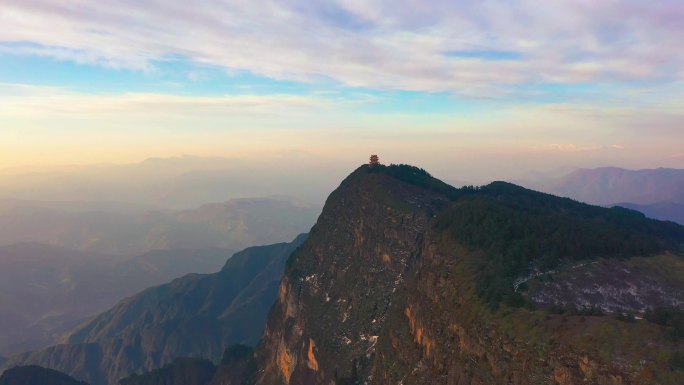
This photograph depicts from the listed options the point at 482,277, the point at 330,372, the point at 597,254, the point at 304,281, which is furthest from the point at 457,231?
the point at 304,281

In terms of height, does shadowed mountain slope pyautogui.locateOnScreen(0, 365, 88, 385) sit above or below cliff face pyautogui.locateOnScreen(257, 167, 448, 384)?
below

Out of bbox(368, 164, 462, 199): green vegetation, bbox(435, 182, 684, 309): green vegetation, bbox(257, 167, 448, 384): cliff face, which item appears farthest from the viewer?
bbox(368, 164, 462, 199): green vegetation

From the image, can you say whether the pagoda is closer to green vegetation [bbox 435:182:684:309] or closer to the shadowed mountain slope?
green vegetation [bbox 435:182:684:309]

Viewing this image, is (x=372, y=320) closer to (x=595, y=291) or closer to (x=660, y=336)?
(x=595, y=291)

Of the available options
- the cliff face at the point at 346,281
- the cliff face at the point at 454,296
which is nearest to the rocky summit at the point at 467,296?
the cliff face at the point at 454,296

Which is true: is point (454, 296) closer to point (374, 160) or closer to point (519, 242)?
point (519, 242)

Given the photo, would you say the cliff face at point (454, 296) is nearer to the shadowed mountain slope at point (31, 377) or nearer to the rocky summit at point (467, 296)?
the rocky summit at point (467, 296)

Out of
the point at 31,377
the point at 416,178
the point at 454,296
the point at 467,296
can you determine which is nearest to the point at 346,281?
the point at 416,178

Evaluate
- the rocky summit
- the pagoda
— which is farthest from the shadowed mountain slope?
the pagoda
